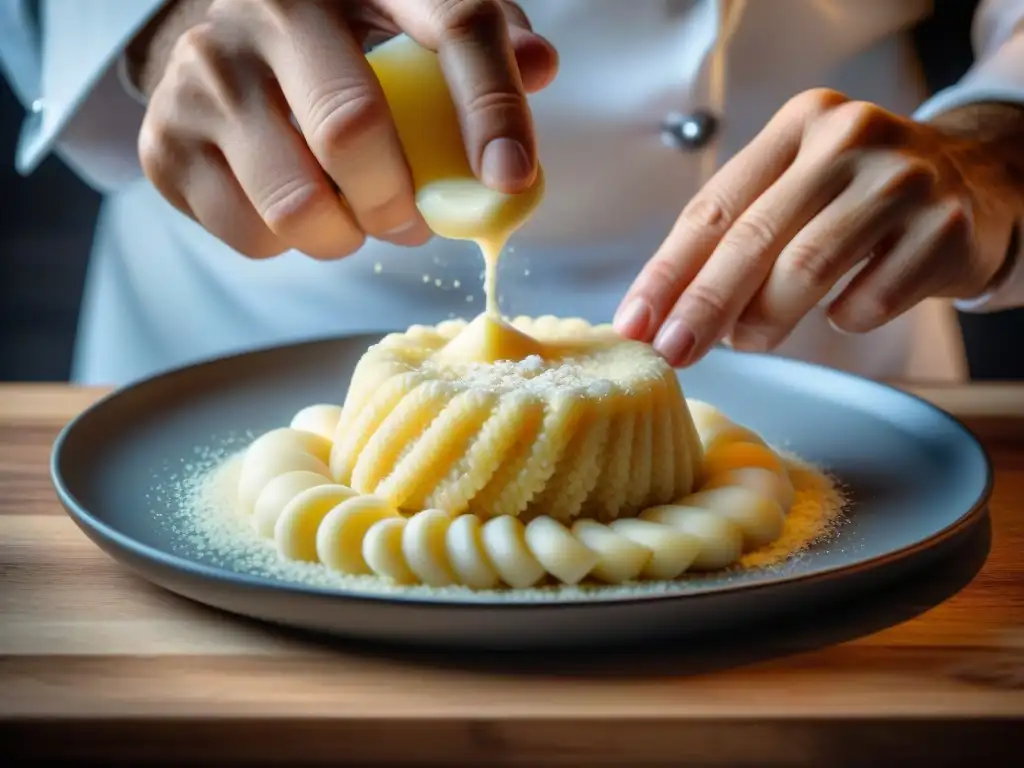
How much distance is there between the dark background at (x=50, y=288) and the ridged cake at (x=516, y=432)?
313 cm

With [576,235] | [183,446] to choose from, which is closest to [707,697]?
[183,446]

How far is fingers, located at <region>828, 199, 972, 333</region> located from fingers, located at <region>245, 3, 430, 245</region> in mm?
625

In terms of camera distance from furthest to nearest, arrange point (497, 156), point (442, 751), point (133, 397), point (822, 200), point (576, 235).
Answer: point (576, 235)
point (133, 397)
point (822, 200)
point (497, 156)
point (442, 751)

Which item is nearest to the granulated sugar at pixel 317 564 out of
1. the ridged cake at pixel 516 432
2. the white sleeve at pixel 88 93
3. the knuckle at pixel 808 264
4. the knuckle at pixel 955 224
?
the ridged cake at pixel 516 432

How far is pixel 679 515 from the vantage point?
1361 mm

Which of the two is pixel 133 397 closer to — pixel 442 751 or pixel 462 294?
pixel 462 294

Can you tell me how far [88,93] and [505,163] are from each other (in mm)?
1054

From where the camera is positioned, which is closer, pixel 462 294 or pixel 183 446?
pixel 183 446

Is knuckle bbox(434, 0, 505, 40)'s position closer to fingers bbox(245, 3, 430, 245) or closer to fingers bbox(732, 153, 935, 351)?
fingers bbox(245, 3, 430, 245)

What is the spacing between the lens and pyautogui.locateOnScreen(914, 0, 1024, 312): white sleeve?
1914mm

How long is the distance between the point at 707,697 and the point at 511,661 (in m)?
0.18

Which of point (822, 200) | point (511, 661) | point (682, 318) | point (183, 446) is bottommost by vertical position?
point (183, 446)

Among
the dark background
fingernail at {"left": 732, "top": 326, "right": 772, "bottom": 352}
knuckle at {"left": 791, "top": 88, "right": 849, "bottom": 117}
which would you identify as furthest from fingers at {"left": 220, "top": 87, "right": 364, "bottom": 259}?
the dark background

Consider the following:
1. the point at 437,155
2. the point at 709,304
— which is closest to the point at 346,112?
the point at 437,155
